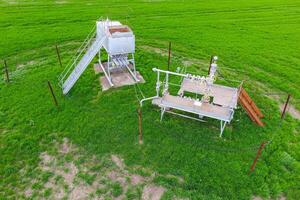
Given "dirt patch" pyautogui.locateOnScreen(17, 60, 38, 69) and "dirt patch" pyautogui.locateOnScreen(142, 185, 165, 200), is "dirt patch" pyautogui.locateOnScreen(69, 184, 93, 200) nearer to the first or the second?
"dirt patch" pyautogui.locateOnScreen(142, 185, 165, 200)

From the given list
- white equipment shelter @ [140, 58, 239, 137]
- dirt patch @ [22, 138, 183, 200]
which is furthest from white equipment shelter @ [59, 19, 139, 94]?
dirt patch @ [22, 138, 183, 200]

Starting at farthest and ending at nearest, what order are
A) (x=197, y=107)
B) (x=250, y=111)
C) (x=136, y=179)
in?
1. (x=250, y=111)
2. (x=197, y=107)
3. (x=136, y=179)

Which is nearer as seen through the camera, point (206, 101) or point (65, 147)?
point (65, 147)

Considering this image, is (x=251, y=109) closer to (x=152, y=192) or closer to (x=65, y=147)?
(x=152, y=192)

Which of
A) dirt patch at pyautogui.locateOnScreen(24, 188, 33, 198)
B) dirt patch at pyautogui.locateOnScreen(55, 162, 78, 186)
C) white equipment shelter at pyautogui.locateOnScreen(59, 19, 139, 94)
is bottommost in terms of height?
dirt patch at pyautogui.locateOnScreen(24, 188, 33, 198)

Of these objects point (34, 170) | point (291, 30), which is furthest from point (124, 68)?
point (291, 30)

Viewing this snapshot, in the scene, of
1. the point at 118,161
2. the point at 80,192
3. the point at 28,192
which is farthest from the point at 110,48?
the point at 28,192

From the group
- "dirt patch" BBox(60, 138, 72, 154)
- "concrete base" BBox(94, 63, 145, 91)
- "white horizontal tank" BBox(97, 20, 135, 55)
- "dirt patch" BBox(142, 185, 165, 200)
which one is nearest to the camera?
"dirt patch" BBox(142, 185, 165, 200)
